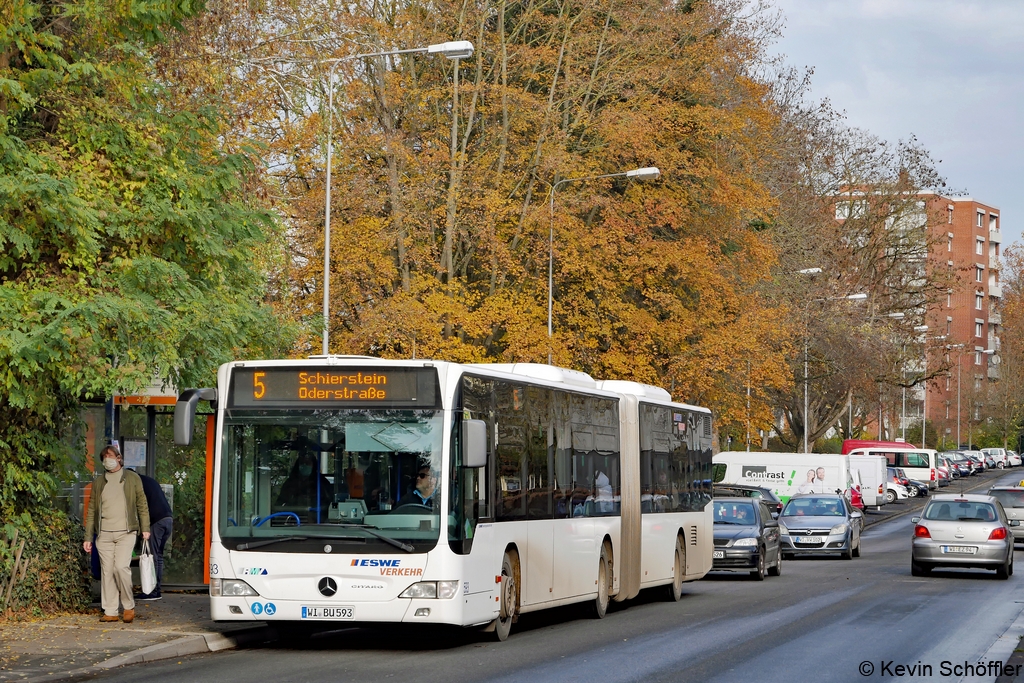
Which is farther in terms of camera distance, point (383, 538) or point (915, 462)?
point (915, 462)

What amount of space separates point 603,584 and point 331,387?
6240mm

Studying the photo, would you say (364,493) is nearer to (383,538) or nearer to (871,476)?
(383,538)

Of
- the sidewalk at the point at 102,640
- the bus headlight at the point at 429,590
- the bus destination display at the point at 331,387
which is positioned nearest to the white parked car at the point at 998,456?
the sidewalk at the point at 102,640

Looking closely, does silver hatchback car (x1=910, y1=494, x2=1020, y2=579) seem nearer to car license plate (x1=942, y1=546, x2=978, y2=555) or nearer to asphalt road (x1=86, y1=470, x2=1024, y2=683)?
car license plate (x1=942, y1=546, x2=978, y2=555)

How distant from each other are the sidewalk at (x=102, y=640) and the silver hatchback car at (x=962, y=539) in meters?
16.2

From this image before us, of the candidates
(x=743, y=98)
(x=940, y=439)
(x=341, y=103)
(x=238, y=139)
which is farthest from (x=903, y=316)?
(x=940, y=439)

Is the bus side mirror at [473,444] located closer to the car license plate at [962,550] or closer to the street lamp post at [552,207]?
the car license plate at [962,550]

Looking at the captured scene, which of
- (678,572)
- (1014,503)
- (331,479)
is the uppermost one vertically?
(331,479)

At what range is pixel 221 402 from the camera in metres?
14.9

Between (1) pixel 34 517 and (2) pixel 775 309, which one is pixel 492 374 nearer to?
(1) pixel 34 517

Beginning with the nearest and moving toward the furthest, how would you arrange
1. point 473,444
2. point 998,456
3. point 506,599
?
point 473,444, point 506,599, point 998,456

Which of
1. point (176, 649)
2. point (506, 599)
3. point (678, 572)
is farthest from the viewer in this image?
point (678, 572)

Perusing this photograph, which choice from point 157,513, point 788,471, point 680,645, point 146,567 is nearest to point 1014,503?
point 788,471

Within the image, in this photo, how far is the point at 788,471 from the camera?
55.4 meters
